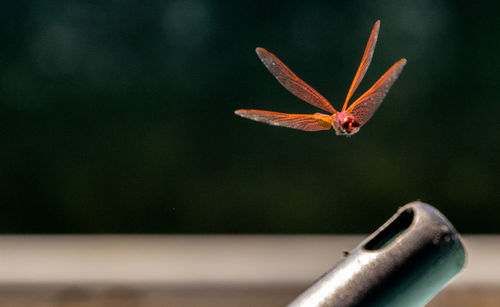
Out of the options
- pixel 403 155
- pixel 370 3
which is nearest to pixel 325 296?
pixel 370 3

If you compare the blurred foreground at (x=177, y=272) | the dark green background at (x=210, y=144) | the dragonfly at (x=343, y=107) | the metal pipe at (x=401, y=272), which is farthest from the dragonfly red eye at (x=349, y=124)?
the dark green background at (x=210, y=144)

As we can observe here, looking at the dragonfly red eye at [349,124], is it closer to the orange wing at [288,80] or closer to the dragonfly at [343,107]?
the dragonfly at [343,107]

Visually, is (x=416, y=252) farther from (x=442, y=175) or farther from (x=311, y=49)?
(x=442, y=175)

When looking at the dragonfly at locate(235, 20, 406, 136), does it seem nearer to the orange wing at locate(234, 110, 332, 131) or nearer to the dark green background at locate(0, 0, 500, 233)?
the orange wing at locate(234, 110, 332, 131)

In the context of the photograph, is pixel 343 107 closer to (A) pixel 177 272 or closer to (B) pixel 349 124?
(B) pixel 349 124

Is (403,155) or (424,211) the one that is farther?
(403,155)

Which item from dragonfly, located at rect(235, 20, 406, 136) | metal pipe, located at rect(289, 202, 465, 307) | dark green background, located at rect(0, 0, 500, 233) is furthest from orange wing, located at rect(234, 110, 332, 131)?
dark green background, located at rect(0, 0, 500, 233)
